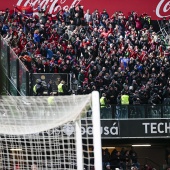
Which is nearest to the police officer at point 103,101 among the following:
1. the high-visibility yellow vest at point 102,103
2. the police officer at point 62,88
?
the high-visibility yellow vest at point 102,103

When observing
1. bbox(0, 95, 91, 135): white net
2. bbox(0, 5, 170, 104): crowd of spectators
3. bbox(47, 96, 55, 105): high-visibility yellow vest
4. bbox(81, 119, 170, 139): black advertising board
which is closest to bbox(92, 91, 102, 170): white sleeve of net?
bbox(0, 95, 91, 135): white net

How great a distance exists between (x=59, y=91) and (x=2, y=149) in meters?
12.4

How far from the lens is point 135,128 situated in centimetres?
2520

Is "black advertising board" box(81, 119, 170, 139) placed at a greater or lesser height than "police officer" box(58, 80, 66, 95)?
lesser

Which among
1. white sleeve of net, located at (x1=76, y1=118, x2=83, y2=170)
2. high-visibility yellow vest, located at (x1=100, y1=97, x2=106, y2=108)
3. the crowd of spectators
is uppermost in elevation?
the crowd of spectators

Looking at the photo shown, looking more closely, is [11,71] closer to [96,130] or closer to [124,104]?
[124,104]

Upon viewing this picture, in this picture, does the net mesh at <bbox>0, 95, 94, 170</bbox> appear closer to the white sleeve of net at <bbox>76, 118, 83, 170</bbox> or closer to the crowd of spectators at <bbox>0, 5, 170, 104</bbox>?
the white sleeve of net at <bbox>76, 118, 83, 170</bbox>

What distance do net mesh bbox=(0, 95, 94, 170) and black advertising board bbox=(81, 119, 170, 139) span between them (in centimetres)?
1282

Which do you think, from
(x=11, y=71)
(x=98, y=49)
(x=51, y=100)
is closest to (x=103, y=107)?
(x=98, y=49)

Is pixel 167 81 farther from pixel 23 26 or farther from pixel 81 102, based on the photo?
pixel 81 102

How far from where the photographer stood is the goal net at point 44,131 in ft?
34.6

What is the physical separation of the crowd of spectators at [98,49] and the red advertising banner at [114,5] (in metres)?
1.54

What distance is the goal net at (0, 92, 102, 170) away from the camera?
1053 cm

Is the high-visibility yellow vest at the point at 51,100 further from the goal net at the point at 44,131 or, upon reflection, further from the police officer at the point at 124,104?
the police officer at the point at 124,104
